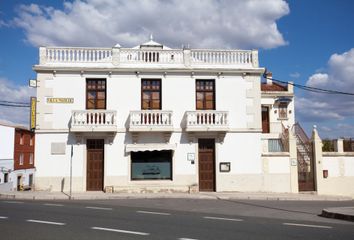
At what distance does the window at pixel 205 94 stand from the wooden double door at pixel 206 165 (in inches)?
80.6

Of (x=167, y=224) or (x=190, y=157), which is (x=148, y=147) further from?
(x=167, y=224)

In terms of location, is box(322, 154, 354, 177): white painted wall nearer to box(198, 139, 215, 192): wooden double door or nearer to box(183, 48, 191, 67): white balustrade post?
box(198, 139, 215, 192): wooden double door

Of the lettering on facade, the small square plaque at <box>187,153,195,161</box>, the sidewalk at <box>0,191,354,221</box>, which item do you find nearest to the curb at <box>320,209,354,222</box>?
the sidewalk at <box>0,191,354,221</box>

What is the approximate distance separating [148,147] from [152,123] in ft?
4.56

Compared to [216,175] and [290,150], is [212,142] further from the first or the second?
[290,150]

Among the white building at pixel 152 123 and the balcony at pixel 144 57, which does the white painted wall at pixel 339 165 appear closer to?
the white building at pixel 152 123

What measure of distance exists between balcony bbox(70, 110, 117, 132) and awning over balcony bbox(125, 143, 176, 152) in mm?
1310

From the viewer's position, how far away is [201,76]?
A: 2112 centimetres

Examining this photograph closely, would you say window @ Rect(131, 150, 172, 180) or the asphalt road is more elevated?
window @ Rect(131, 150, 172, 180)

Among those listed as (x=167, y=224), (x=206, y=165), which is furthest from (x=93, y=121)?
(x=167, y=224)

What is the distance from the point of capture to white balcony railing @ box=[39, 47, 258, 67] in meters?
20.8

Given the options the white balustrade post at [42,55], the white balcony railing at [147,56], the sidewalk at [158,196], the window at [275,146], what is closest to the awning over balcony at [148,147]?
the sidewalk at [158,196]

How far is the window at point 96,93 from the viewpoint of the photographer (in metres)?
20.7

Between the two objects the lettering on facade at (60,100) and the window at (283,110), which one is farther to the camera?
the window at (283,110)
